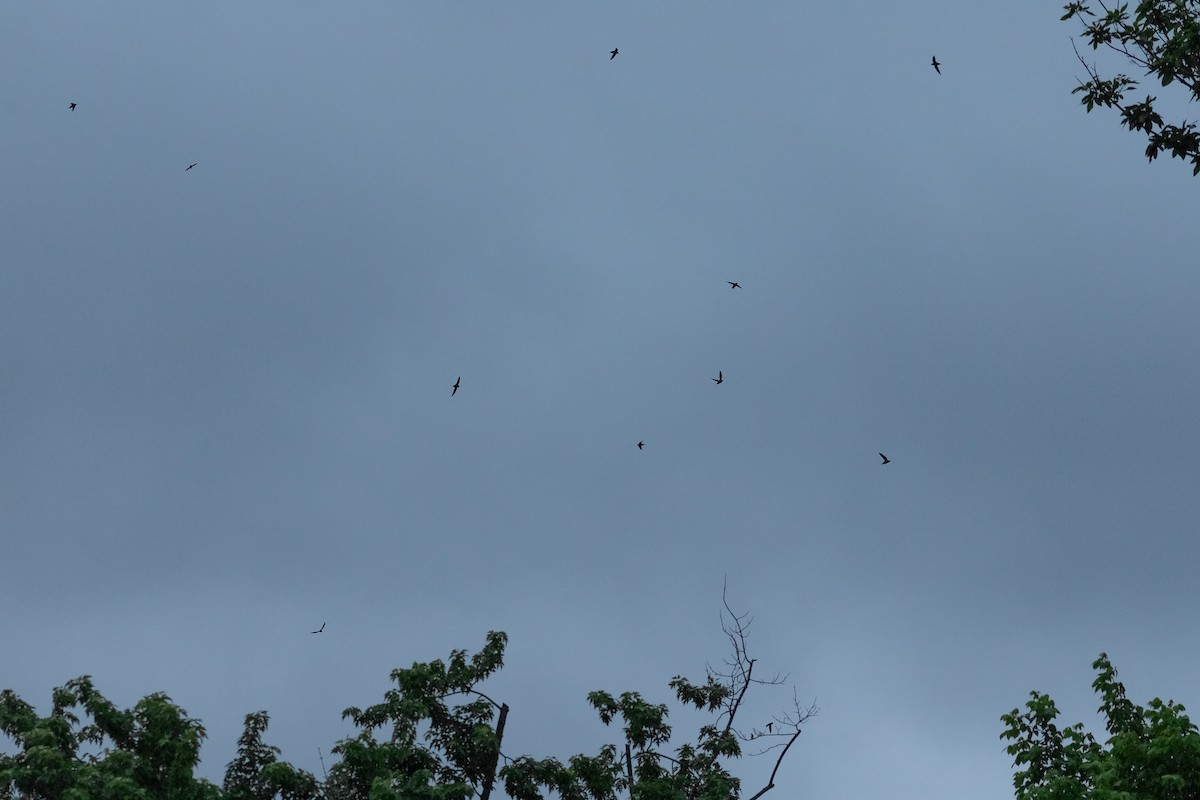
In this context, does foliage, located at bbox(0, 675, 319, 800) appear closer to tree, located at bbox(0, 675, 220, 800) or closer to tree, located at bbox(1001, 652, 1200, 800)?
tree, located at bbox(0, 675, 220, 800)

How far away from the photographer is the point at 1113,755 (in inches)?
742

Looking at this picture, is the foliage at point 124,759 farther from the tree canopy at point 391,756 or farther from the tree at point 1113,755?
the tree at point 1113,755

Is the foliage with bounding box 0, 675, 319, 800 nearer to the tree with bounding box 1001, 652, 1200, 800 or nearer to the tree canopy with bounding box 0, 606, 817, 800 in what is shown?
the tree canopy with bounding box 0, 606, 817, 800

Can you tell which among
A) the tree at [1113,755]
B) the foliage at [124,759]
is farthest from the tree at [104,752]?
the tree at [1113,755]

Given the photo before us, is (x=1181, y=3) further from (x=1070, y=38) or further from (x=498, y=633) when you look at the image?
(x=498, y=633)

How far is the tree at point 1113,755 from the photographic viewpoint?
17.8m

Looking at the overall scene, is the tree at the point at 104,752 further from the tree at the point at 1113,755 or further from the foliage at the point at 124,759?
the tree at the point at 1113,755

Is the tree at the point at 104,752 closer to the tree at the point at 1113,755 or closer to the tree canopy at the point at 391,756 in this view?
the tree canopy at the point at 391,756

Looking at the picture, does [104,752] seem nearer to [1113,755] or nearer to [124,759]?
[124,759]

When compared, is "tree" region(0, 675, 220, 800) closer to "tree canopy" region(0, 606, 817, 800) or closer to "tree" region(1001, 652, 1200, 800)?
"tree canopy" region(0, 606, 817, 800)

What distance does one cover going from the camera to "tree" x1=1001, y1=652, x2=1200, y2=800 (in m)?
17.8

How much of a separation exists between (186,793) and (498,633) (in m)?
7.43

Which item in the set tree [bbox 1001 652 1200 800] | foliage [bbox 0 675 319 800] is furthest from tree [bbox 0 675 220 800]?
tree [bbox 1001 652 1200 800]

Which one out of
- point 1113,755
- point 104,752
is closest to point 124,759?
point 104,752
